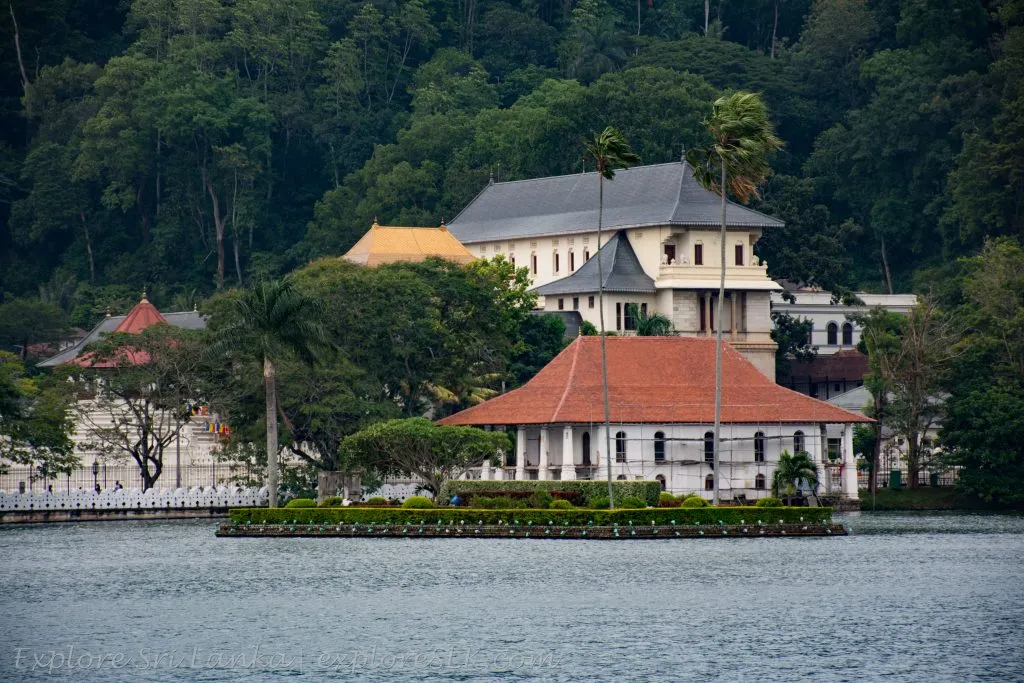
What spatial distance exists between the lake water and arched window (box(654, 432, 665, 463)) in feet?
55.1

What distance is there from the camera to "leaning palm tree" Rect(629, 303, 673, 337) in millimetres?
113938

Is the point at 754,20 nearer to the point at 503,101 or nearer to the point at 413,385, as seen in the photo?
the point at 503,101

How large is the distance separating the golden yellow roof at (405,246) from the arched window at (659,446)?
119 ft

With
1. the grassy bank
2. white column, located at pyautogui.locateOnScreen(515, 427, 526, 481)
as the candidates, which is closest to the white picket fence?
white column, located at pyautogui.locateOnScreen(515, 427, 526, 481)

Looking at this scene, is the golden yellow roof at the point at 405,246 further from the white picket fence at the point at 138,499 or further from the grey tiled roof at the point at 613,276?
the white picket fence at the point at 138,499

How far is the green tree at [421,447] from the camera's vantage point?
272ft

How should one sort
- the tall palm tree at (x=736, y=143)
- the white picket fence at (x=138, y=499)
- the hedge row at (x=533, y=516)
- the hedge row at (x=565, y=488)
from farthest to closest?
the white picket fence at (x=138, y=499) → the tall palm tree at (x=736, y=143) → the hedge row at (x=565, y=488) → the hedge row at (x=533, y=516)

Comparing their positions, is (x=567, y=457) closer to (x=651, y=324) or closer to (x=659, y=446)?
(x=659, y=446)

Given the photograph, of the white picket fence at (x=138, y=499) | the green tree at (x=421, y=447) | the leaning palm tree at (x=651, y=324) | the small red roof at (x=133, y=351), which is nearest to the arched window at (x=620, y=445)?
the green tree at (x=421, y=447)

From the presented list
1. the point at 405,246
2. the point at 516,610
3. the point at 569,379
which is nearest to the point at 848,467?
the point at 569,379

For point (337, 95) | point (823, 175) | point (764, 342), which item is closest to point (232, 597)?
point (764, 342)

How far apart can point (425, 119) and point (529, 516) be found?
269ft

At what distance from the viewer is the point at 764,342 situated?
4646 inches

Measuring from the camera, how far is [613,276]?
118000 mm
